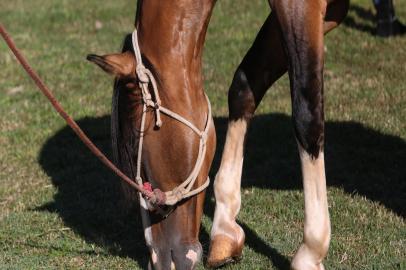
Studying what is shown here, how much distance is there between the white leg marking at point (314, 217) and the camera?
413cm

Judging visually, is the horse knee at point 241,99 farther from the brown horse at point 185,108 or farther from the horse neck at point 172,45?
the horse neck at point 172,45

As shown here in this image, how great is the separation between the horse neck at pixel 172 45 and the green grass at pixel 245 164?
121 cm

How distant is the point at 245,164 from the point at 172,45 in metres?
2.59

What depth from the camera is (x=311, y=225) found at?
4141mm

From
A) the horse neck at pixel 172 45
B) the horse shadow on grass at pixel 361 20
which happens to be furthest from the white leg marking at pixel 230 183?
the horse shadow on grass at pixel 361 20

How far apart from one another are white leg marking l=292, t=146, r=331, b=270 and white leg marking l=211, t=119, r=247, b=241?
1.80 ft

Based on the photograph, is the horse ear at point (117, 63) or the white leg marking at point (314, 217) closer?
the horse ear at point (117, 63)

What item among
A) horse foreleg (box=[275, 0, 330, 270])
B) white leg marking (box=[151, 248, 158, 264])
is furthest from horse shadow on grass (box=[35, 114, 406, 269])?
white leg marking (box=[151, 248, 158, 264])

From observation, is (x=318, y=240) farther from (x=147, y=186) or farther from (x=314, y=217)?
(x=147, y=186)

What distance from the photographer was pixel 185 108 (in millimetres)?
3783

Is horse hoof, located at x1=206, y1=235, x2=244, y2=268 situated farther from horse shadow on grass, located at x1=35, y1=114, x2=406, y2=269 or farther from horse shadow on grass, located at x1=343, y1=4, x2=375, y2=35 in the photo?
horse shadow on grass, located at x1=343, y1=4, x2=375, y2=35

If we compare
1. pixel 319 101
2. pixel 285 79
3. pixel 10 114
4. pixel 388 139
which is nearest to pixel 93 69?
pixel 10 114

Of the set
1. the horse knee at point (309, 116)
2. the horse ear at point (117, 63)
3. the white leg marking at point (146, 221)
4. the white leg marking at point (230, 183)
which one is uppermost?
the horse ear at point (117, 63)

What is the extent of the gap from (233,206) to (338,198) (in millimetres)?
987
